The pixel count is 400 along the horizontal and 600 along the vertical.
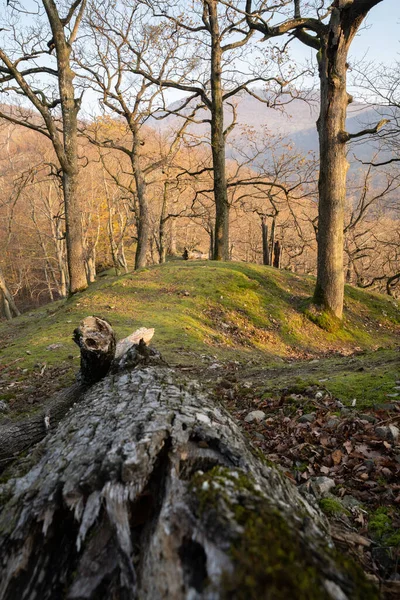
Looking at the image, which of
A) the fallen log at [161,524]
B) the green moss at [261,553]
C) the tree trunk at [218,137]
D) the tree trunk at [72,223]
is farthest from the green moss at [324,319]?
the green moss at [261,553]

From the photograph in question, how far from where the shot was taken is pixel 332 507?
2174mm

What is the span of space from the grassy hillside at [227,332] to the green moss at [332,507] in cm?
151

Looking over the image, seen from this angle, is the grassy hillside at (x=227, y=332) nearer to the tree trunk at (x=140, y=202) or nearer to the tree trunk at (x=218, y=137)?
the tree trunk at (x=218, y=137)

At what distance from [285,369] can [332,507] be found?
3.49 meters

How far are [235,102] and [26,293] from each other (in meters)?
32.4

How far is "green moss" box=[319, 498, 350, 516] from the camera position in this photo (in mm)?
2137

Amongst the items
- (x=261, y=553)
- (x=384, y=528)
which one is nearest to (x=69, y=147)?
(x=384, y=528)

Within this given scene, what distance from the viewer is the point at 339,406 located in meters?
3.47

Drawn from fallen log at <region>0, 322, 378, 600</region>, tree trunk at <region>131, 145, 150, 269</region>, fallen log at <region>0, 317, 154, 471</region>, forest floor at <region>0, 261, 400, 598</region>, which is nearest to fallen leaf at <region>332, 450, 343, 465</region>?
forest floor at <region>0, 261, 400, 598</region>

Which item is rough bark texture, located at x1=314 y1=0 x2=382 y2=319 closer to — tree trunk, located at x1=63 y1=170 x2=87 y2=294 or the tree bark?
the tree bark

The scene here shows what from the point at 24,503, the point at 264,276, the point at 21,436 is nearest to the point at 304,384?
the point at 21,436

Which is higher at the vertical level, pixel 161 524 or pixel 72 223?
pixel 72 223

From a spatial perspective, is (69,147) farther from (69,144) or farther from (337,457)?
(337,457)

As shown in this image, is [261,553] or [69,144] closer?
[261,553]
